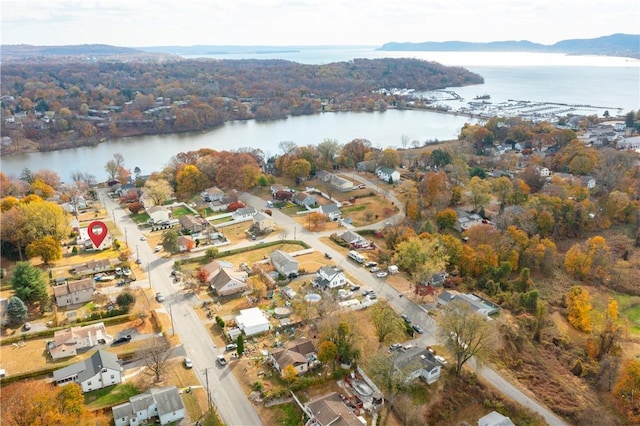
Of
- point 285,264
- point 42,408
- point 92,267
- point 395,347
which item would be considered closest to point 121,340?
point 42,408

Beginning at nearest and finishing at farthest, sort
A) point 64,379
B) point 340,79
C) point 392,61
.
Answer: point 64,379 → point 340,79 → point 392,61

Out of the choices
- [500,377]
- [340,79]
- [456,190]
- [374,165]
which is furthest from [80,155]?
[340,79]

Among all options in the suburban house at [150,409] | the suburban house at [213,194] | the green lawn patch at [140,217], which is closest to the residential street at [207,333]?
the green lawn patch at [140,217]

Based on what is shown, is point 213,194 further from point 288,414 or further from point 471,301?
point 288,414

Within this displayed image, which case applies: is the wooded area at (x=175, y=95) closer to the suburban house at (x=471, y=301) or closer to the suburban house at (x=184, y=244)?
the suburban house at (x=184, y=244)

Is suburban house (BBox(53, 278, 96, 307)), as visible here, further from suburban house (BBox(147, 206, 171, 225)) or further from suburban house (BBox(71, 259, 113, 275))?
suburban house (BBox(147, 206, 171, 225))

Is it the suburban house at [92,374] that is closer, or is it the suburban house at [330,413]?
the suburban house at [330,413]

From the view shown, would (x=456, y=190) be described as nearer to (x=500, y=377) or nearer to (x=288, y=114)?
(x=500, y=377)

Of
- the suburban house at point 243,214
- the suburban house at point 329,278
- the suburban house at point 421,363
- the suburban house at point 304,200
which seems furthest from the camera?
the suburban house at point 304,200
